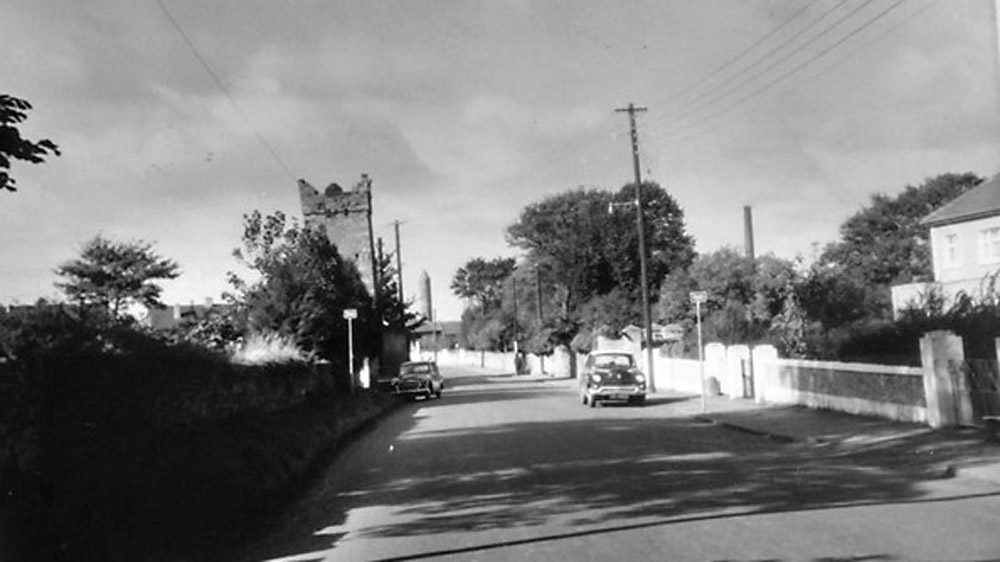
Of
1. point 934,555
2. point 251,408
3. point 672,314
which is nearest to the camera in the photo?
point 934,555

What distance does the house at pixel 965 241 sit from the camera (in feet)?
143

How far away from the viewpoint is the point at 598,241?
82125 mm

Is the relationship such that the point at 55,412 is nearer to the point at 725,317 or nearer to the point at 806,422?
the point at 806,422

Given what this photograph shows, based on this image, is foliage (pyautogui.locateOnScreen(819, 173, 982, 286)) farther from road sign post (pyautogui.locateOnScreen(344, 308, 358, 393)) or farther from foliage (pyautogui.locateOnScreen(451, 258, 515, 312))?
foliage (pyautogui.locateOnScreen(451, 258, 515, 312))

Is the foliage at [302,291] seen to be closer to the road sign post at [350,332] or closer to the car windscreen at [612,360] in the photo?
the road sign post at [350,332]

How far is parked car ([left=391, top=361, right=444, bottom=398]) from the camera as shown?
4194 centimetres

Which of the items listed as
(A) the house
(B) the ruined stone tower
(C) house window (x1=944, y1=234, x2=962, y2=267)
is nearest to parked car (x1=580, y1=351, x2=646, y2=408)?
(A) the house

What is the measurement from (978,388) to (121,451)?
13246mm

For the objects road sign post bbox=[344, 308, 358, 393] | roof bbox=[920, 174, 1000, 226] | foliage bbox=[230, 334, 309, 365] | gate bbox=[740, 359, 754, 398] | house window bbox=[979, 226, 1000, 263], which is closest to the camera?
foliage bbox=[230, 334, 309, 365]

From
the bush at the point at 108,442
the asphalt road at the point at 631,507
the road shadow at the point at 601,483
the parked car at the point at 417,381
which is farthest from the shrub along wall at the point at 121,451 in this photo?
the parked car at the point at 417,381

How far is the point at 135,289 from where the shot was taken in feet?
131

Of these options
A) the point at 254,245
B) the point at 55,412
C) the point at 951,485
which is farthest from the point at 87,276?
the point at 951,485

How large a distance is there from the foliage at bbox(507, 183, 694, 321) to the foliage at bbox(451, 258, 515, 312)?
5484 centimetres

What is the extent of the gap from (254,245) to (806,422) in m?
23.8
